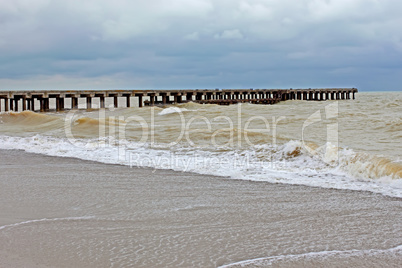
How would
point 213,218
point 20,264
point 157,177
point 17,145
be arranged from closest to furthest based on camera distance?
point 20,264 < point 213,218 < point 157,177 < point 17,145

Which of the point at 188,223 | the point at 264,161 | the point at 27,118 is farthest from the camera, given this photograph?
the point at 27,118

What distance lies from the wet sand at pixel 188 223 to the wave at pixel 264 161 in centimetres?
57

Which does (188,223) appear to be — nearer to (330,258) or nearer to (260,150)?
(330,258)

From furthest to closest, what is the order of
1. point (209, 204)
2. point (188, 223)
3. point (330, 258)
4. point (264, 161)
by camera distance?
1. point (264, 161)
2. point (209, 204)
3. point (188, 223)
4. point (330, 258)

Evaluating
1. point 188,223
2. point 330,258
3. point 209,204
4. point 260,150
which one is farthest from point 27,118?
point 330,258

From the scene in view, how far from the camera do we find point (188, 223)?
395 cm

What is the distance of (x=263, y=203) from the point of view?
4730 mm

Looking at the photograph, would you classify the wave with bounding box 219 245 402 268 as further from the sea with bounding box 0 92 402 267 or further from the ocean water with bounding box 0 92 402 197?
the ocean water with bounding box 0 92 402 197

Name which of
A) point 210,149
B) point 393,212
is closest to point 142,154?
point 210,149

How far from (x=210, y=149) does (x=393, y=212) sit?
5096 millimetres

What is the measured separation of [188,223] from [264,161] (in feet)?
12.9

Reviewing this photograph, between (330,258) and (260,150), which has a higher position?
(260,150)

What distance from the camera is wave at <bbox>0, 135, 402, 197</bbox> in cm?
595

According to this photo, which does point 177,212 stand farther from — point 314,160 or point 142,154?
point 142,154
